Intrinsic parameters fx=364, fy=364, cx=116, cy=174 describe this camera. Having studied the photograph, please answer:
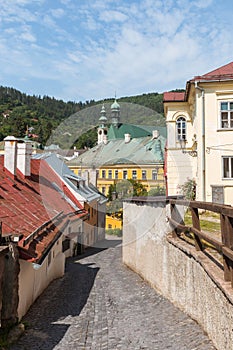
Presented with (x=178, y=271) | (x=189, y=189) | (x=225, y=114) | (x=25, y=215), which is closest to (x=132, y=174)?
(x=189, y=189)

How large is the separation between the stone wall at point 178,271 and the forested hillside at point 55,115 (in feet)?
13.7

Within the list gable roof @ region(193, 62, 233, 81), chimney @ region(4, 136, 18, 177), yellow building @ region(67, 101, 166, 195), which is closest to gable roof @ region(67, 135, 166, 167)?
yellow building @ region(67, 101, 166, 195)

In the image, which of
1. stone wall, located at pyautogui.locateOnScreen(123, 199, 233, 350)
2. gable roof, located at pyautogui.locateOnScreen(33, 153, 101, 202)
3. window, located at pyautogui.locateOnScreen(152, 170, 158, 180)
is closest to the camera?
stone wall, located at pyautogui.locateOnScreen(123, 199, 233, 350)

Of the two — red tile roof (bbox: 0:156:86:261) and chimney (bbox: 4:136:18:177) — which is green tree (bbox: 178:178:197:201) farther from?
chimney (bbox: 4:136:18:177)

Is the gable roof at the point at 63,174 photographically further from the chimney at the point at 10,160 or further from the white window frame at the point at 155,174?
the chimney at the point at 10,160

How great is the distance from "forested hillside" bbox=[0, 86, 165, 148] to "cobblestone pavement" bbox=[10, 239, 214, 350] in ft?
23.6

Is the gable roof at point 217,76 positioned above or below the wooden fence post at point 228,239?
above

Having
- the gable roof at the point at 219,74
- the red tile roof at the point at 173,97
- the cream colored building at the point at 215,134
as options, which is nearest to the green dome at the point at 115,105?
the red tile roof at the point at 173,97

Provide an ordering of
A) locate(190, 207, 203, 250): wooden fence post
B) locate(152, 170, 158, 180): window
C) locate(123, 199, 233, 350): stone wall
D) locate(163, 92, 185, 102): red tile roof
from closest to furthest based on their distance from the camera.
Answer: locate(123, 199, 233, 350): stone wall, locate(190, 207, 203, 250): wooden fence post, locate(163, 92, 185, 102): red tile roof, locate(152, 170, 158, 180): window

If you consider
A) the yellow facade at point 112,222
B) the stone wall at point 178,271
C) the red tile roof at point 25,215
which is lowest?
the yellow facade at point 112,222

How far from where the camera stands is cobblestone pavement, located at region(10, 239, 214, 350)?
601 cm

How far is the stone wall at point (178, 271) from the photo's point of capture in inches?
179

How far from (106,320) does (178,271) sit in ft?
6.10

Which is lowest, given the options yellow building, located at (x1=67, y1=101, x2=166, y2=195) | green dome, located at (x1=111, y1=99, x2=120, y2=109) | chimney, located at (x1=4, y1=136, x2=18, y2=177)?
chimney, located at (x1=4, y1=136, x2=18, y2=177)
